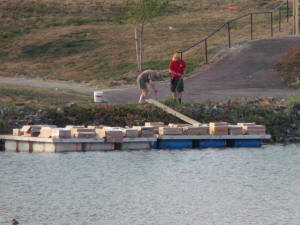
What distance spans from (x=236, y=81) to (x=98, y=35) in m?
22.5

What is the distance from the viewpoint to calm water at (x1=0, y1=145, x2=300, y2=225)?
68.8 feet

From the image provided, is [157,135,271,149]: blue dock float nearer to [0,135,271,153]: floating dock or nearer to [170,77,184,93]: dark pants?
[0,135,271,153]: floating dock

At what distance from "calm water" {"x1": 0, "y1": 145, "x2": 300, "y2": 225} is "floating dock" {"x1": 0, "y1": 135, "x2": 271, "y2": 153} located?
0.56 meters

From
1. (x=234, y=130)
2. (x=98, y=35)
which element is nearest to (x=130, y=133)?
(x=234, y=130)

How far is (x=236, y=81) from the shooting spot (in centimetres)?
4450

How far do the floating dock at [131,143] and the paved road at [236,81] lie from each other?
707 centimetres

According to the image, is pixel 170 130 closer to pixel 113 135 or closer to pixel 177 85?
pixel 113 135

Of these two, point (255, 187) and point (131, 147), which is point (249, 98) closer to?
point (131, 147)

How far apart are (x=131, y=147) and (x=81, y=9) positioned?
45.3m

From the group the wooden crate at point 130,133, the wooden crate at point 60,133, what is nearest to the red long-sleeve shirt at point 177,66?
the wooden crate at point 130,133

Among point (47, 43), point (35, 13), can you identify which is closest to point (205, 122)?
point (47, 43)

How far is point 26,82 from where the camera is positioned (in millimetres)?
49156

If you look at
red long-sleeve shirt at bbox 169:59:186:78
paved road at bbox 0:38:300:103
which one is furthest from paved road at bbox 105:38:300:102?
red long-sleeve shirt at bbox 169:59:186:78

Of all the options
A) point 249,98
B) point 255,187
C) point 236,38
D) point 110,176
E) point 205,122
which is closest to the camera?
point 255,187
